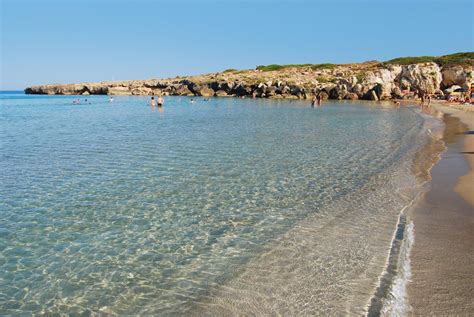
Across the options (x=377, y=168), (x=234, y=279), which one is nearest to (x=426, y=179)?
(x=377, y=168)

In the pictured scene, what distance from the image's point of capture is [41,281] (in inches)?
266

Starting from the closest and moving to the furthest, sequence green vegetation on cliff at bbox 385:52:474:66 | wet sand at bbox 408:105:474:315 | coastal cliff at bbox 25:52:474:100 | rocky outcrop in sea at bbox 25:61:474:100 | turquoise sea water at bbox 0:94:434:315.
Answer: wet sand at bbox 408:105:474:315, turquoise sea water at bbox 0:94:434:315, rocky outcrop in sea at bbox 25:61:474:100, coastal cliff at bbox 25:52:474:100, green vegetation on cliff at bbox 385:52:474:66

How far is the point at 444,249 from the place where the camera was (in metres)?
7.78

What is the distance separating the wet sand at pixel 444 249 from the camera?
5859 millimetres

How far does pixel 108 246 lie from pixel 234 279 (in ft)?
10.2

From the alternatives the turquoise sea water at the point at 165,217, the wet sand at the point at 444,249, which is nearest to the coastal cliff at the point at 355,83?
the turquoise sea water at the point at 165,217

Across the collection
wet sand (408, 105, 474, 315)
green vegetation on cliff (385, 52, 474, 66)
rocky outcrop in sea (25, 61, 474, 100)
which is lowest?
wet sand (408, 105, 474, 315)

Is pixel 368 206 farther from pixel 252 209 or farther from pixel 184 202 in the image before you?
pixel 184 202

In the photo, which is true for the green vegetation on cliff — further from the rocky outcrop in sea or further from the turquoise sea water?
the turquoise sea water

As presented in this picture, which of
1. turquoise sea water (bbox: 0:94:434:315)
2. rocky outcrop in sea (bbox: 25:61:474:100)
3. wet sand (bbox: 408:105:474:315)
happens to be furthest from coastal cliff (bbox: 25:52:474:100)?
wet sand (bbox: 408:105:474:315)

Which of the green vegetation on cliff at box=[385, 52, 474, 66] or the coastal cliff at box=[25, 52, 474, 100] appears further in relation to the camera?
the green vegetation on cliff at box=[385, 52, 474, 66]

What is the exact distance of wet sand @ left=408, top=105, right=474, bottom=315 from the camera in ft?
19.2

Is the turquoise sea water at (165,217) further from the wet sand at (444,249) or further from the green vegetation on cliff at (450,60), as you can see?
the green vegetation on cliff at (450,60)

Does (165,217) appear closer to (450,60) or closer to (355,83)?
(355,83)
